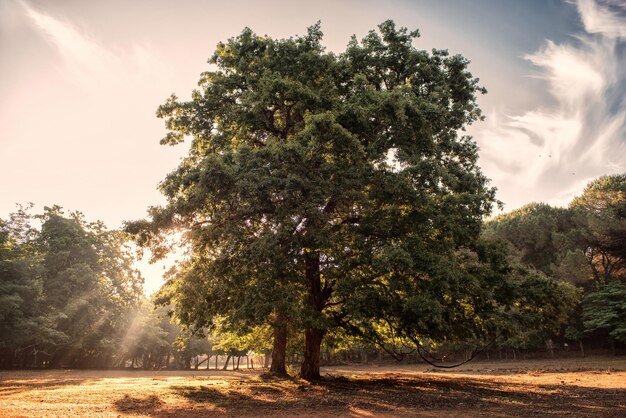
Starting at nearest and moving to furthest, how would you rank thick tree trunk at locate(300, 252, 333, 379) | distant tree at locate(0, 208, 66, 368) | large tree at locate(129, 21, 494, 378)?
large tree at locate(129, 21, 494, 378), thick tree trunk at locate(300, 252, 333, 379), distant tree at locate(0, 208, 66, 368)

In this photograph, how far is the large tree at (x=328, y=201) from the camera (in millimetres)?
14352

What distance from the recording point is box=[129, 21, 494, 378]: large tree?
47.1ft

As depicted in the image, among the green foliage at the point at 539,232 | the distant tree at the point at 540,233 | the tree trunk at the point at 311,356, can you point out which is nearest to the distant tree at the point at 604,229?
the distant tree at the point at 540,233

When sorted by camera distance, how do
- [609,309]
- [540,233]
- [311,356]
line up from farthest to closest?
[540,233] → [609,309] → [311,356]

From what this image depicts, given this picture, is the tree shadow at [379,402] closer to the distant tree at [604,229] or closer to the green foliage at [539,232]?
the distant tree at [604,229]

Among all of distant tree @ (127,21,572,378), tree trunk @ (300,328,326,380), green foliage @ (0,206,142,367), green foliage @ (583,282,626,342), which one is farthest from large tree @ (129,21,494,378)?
green foliage @ (583,282,626,342)

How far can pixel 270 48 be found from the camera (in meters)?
18.8

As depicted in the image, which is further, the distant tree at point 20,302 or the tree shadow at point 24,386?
the distant tree at point 20,302

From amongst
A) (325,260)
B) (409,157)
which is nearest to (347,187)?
(409,157)

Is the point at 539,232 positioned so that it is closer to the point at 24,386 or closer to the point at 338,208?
the point at 338,208

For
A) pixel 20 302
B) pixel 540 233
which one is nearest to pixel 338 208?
pixel 20 302

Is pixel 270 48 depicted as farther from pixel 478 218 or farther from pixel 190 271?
pixel 478 218

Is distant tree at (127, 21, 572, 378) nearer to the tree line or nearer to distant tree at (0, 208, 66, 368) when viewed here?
the tree line

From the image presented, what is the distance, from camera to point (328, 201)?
16.4 meters
